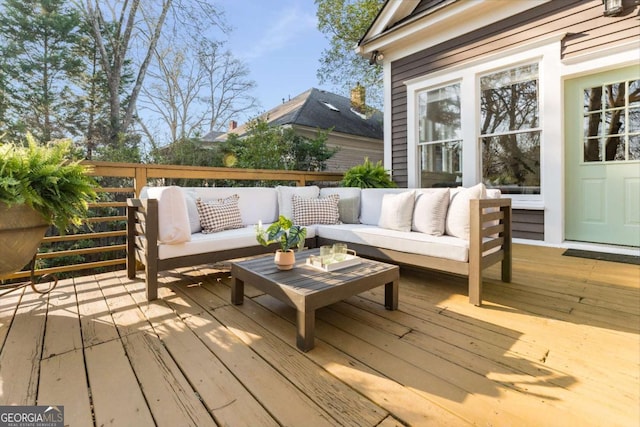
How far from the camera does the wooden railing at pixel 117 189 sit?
2904 mm

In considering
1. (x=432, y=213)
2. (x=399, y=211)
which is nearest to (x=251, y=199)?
(x=399, y=211)

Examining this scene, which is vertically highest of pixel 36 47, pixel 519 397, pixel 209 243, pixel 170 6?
pixel 170 6

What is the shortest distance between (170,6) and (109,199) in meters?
7.47

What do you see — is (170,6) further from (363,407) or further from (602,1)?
(363,407)

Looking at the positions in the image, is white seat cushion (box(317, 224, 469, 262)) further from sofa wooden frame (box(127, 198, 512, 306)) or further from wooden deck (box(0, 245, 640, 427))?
wooden deck (box(0, 245, 640, 427))

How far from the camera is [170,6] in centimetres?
911

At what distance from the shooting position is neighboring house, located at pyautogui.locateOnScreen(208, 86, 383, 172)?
9.45 metres

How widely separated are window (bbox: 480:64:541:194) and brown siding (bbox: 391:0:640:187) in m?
0.41

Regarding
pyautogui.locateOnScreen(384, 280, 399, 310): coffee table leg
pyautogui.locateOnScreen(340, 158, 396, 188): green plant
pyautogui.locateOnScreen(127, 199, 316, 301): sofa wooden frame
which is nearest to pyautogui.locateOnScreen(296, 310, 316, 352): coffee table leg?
pyautogui.locateOnScreen(384, 280, 399, 310): coffee table leg

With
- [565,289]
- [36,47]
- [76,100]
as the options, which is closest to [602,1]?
[565,289]

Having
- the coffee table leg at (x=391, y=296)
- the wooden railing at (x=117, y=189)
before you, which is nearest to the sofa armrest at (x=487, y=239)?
the coffee table leg at (x=391, y=296)

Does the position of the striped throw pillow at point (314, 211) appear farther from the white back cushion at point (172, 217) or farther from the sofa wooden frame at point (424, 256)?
the white back cushion at point (172, 217)

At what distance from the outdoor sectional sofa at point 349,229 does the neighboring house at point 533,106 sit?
1.83m

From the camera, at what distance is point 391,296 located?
7.08 feet
